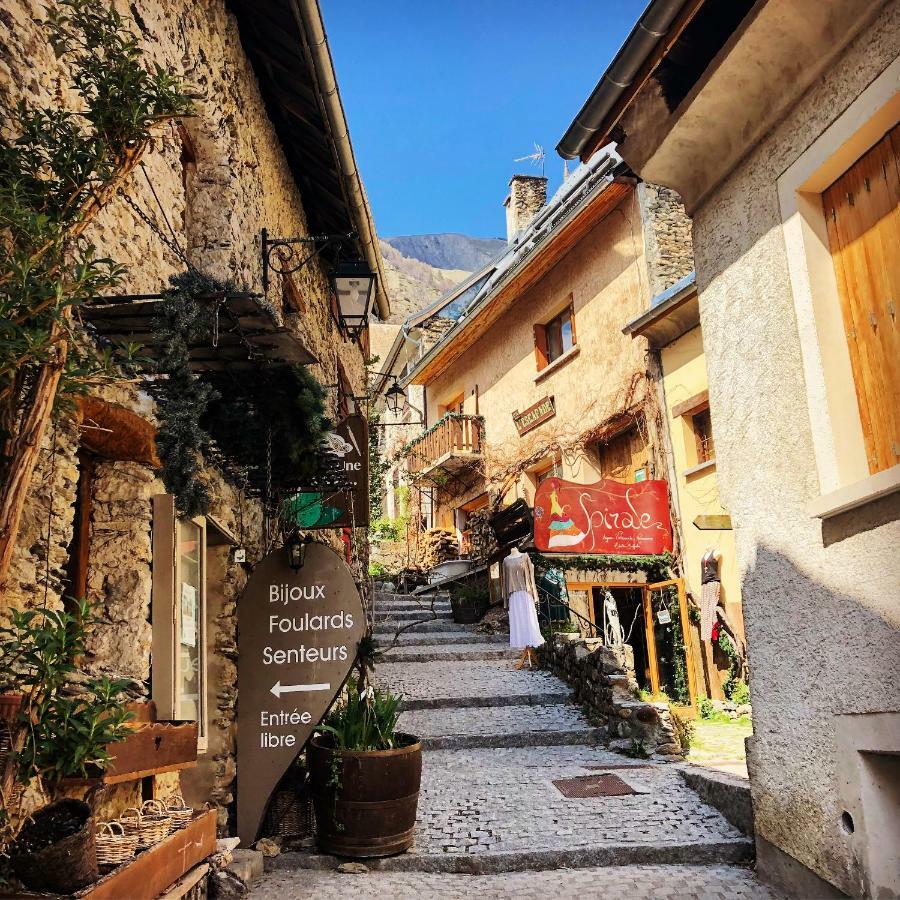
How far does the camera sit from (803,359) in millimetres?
3963

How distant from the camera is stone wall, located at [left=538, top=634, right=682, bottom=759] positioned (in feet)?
25.9

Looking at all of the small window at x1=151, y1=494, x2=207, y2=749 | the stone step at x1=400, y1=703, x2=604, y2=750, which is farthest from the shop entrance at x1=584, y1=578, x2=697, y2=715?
the small window at x1=151, y1=494, x2=207, y2=749

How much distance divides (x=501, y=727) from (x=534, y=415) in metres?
9.24

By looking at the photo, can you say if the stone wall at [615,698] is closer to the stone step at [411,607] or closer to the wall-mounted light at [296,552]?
the wall-mounted light at [296,552]

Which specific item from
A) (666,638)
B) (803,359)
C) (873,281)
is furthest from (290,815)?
(666,638)

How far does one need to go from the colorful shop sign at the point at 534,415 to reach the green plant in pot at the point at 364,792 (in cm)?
1178

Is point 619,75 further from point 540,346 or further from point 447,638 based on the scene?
point 540,346

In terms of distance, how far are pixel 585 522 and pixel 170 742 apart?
8.56 meters

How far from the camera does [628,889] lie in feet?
14.4

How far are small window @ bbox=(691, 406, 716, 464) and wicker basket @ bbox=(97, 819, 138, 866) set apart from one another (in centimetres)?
1039

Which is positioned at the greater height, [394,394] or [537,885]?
[394,394]

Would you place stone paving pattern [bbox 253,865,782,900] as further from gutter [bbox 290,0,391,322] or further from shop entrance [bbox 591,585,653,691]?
shop entrance [bbox 591,585,653,691]

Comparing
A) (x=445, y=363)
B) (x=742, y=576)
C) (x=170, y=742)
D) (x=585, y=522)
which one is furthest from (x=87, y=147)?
(x=445, y=363)

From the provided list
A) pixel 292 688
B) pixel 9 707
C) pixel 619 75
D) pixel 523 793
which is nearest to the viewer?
pixel 9 707
